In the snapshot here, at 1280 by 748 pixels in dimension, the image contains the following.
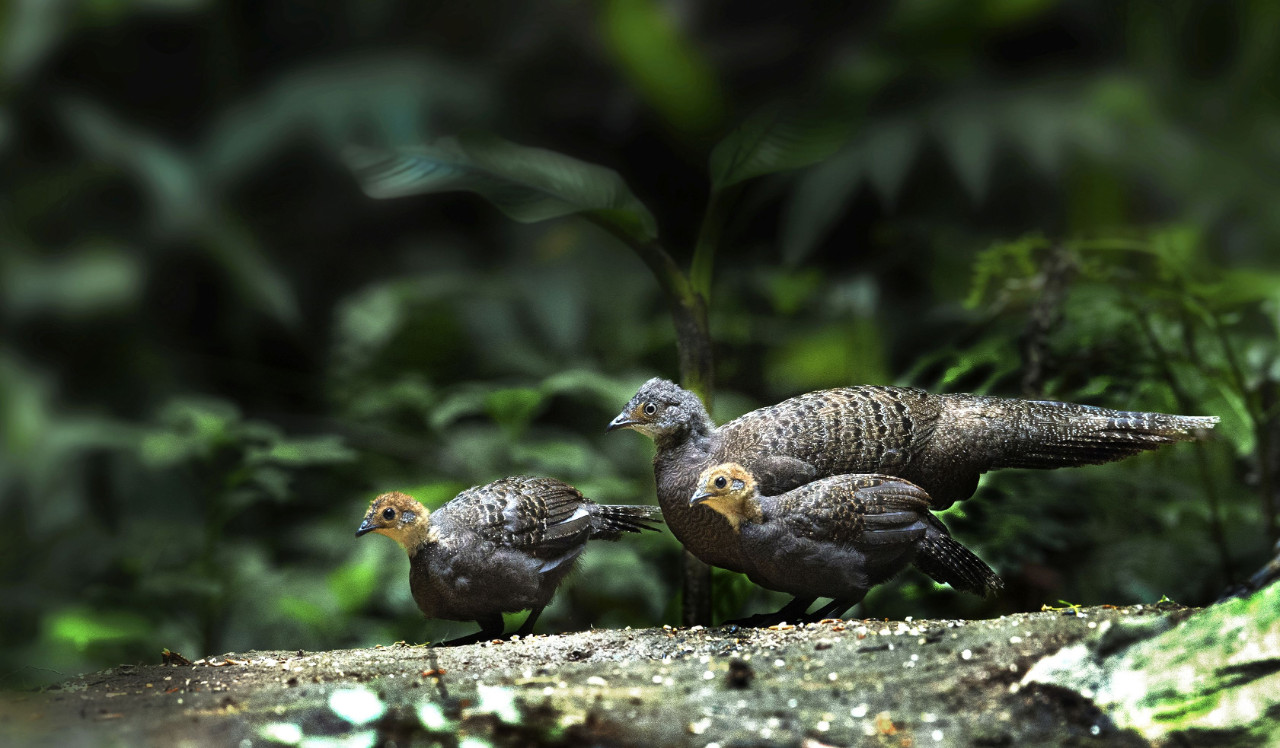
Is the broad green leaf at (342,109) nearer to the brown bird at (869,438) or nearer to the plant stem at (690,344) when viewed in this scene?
the plant stem at (690,344)

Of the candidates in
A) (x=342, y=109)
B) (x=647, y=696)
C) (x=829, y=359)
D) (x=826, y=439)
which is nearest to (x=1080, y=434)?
(x=826, y=439)

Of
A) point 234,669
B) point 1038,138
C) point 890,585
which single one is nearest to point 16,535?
point 234,669

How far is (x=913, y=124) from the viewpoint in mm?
4621

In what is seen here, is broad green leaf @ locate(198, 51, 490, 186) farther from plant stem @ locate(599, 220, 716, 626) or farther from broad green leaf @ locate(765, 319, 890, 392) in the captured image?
plant stem @ locate(599, 220, 716, 626)

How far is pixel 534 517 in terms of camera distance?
8.39ft

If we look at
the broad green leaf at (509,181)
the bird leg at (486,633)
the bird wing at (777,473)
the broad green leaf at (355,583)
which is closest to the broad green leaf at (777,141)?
the broad green leaf at (509,181)

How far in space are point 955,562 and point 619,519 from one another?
863 mm

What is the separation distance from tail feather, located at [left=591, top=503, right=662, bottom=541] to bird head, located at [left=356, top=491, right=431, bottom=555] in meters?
0.45

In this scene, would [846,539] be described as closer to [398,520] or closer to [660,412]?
[660,412]

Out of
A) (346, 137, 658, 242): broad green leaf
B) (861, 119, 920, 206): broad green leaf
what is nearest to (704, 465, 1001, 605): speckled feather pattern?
(346, 137, 658, 242): broad green leaf

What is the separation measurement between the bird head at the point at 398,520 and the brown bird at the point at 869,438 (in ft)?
Result: 1.74

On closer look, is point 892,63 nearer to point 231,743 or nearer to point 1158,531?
point 1158,531

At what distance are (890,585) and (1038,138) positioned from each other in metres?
2.28

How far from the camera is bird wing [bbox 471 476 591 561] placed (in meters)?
2.51
